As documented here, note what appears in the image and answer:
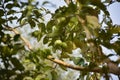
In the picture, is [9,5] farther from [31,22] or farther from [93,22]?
[93,22]

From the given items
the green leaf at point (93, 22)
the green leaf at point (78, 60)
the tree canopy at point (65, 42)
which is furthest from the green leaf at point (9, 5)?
the green leaf at point (93, 22)

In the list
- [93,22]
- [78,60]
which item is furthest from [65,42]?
[93,22]

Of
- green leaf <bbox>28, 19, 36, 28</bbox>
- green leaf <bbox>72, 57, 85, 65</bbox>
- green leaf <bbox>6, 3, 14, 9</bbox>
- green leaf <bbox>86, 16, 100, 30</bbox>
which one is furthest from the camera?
green leaf <bbox>28, 19, 36, 28</bbox>

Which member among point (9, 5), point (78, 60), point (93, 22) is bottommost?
point (78, 60)

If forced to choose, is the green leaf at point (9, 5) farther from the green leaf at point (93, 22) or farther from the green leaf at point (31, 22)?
the green leaf at point (93, 22)

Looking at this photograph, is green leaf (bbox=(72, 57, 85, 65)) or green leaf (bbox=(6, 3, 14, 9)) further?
green leaf (bbox=(6, 3, 14, 9))

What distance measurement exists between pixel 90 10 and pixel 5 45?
1.49ft

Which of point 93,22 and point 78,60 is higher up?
point 93,22

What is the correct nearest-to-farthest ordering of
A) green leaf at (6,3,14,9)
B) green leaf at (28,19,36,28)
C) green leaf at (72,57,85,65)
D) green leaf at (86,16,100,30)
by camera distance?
green leaf at (86,16,100,30) → green leaf at (72,57,85,65) → green leaf at (6,3,14,9) → green leaf at (28,19,36,28)

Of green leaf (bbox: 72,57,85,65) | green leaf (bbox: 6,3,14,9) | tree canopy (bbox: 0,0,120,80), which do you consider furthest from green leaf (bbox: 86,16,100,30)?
green leaf (bbox: 6,3,14,9)

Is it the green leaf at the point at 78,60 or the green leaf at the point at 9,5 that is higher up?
the green leaf at the point at 9,5

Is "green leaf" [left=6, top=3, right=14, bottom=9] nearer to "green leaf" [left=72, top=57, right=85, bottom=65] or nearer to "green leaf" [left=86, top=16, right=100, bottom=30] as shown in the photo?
"green leaf" [left=72, top=57, right=85, bottom=65]

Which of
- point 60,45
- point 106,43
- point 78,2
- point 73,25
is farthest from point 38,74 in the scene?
point 78,2

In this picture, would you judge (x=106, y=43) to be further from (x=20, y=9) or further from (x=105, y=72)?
(x=20, y=9)
